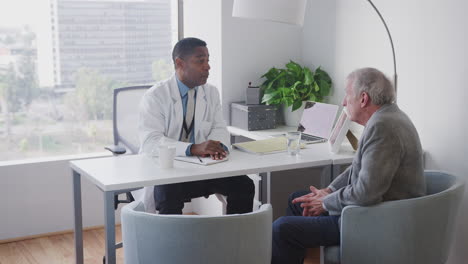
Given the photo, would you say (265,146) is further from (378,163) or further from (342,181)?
(378,163)

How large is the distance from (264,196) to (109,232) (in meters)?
1.14

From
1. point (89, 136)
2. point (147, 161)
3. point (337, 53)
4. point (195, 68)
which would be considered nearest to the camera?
point (147, 161)

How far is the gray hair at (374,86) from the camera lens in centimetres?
257

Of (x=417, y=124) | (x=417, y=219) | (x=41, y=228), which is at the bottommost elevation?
(x=41, y=228)

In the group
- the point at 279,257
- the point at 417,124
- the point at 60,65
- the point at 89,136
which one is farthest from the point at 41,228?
the point at 417,124

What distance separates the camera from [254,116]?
13.0 feet

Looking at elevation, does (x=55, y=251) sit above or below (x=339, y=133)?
below

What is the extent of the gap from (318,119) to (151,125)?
1.02 m

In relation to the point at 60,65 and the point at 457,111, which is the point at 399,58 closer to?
the point at 457,111

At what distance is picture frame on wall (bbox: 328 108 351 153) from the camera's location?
126 inches

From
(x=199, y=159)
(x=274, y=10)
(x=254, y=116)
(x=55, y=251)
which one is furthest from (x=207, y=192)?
(x=55, y=251)

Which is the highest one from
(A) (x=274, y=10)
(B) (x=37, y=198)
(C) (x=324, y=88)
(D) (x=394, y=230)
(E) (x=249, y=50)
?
(A) (x=274, y=10)

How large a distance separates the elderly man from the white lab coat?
2.41 ft

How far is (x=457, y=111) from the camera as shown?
3141mm
